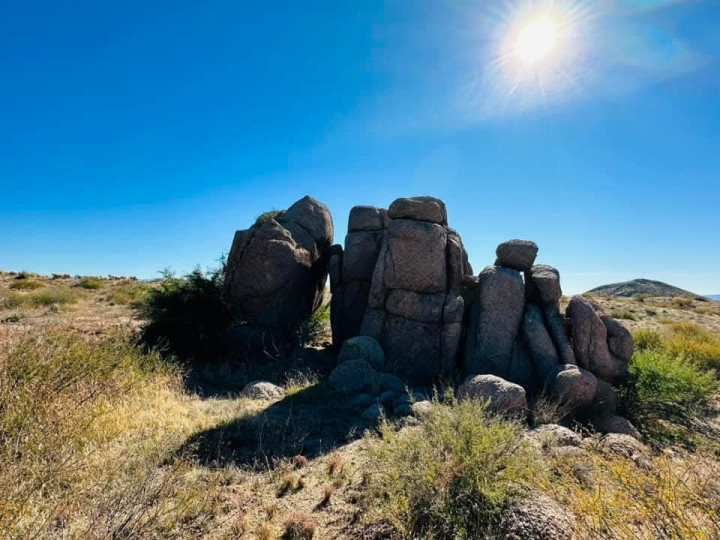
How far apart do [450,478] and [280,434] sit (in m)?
3.75

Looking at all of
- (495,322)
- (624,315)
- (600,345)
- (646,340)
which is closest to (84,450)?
(495,322)

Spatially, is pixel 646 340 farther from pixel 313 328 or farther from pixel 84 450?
pixel 84 450

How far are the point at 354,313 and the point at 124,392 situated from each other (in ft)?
27.5

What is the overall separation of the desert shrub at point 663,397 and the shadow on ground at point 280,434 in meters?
7.60

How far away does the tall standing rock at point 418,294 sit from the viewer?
39.5 feet

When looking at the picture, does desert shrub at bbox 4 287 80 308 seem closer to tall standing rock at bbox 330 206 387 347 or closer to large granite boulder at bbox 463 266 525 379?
tall standing rock at bbox 330 206 387 347

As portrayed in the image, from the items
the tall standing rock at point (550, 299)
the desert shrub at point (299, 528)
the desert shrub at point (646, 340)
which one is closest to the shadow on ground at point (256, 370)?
the desert shrub at point (299, 528)

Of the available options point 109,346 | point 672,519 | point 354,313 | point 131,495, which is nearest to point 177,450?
point 131,495

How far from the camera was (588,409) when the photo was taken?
9500 mm

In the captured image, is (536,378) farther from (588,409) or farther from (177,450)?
(177,450)

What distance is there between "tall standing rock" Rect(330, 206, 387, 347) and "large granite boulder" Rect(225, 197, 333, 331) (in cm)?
123

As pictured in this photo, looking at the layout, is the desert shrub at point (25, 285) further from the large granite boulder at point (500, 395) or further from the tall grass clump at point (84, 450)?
the large granite boulder at point (500, 395)

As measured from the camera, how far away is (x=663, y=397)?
10.3 m

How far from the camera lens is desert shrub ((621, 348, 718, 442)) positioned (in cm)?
976
